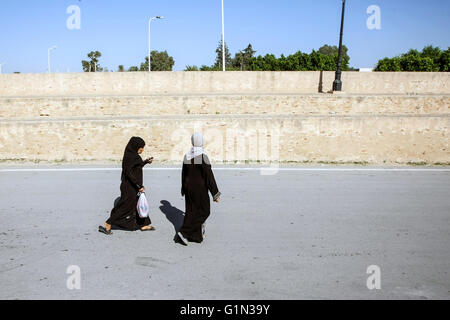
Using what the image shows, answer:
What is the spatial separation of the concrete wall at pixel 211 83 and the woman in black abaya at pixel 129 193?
47.7ft

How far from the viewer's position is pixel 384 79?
21.0m

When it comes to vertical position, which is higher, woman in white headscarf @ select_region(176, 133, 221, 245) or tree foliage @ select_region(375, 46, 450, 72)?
tree foliage @ select_region(375, 46, 450, 72)

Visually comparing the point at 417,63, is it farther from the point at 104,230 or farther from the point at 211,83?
the point at 104,230

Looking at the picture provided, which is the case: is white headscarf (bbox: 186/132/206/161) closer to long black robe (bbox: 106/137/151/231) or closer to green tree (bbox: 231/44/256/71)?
long black robe (bbox: 106/137/151/231)

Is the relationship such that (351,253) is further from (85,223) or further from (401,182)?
(401,182)

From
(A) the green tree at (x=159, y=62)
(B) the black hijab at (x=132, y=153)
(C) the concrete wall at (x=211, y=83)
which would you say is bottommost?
(B) the black hijab at (x=132, y=153)

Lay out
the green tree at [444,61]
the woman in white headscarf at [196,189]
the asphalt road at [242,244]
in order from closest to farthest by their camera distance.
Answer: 1. the asphalt road at [242,244]
2. the woman in white headscarf at [196,189]
3. the green tree at [444,61]

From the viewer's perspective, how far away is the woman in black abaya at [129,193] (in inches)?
255

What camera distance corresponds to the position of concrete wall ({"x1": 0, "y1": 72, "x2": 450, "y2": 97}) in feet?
66.1

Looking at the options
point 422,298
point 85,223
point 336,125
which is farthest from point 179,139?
point 422,298

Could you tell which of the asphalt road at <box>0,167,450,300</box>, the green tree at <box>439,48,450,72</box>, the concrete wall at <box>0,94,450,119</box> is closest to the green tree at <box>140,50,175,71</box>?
the green tree at <box>439,48,450,72</box>

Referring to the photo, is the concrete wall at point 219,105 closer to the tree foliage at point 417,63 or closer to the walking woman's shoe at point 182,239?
the walking woman's shoe at point 182,239

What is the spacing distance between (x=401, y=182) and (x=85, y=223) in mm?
7838

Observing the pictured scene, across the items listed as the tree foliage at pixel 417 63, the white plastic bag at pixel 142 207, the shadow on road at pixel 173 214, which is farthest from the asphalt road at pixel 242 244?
the tree foliage at pixel 417 63
